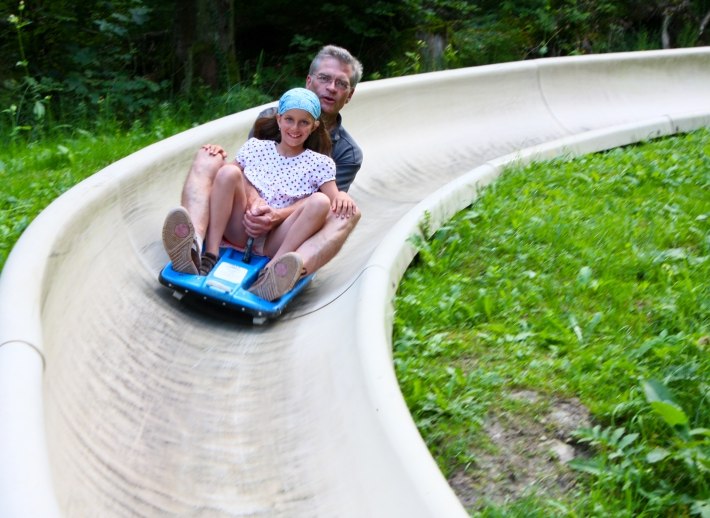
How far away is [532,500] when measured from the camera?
Answer: 8.64 feet

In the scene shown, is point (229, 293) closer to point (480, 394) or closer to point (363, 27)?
point (480, 394)

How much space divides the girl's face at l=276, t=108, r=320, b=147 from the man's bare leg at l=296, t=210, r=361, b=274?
401 millimetres

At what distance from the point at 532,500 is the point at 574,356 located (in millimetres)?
919

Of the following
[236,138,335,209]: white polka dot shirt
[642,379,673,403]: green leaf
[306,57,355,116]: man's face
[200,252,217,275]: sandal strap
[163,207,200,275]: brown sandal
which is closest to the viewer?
[642,379,673,403]: green leaf

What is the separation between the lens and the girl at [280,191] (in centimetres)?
392

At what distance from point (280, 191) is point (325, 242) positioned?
391 mm

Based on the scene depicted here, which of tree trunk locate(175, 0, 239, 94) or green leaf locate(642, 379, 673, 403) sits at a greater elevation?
green leaf locate(642, 379, 673, 403)

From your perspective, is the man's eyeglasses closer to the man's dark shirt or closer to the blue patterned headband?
the man's dark shirt

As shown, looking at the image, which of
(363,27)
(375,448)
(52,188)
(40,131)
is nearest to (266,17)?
(363,27)

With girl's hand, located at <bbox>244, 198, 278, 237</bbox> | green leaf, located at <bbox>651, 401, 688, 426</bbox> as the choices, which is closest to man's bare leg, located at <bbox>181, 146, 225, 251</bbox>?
girl's hand, located at <bbox>244, 198, 278, 237</bbox>

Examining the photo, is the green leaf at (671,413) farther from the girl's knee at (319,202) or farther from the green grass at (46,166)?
the green grass at (46,166)

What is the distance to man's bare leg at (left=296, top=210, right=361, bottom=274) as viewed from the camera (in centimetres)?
395

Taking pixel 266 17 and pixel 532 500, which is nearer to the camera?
pixel 532 500

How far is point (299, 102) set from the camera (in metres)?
3.99
